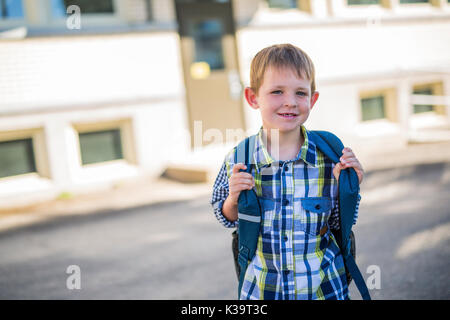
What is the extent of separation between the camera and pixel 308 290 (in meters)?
1.72

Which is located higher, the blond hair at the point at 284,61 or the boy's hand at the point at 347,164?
the blond hair at the point at 284,61

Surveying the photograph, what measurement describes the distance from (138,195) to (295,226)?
16.8 ft

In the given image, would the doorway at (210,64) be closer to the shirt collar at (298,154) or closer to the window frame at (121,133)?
the window frame at (121,133)

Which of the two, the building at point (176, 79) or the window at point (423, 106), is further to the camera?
the window at point (423, 106)

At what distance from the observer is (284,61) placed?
1672 mm

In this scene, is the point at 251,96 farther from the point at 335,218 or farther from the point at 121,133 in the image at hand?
the point at 121,133

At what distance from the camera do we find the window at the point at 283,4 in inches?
334

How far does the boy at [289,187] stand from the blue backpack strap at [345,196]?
0.11ft

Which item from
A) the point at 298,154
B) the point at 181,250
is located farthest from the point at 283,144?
the point at 181,250

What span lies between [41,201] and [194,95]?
2.93m

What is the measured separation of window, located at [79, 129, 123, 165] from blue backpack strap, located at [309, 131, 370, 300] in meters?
5.93

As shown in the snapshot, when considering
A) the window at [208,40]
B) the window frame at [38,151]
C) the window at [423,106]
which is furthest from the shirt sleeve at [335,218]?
the window at [423,106]
